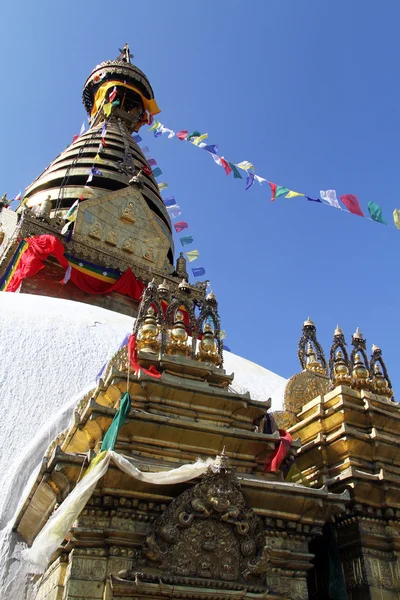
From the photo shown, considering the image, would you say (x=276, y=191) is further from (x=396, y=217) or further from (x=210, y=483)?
(x=210, y=483)

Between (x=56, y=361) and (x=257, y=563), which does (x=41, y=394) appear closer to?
(x=56, y=361)

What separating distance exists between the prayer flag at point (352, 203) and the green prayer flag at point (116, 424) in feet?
Result: 20.6

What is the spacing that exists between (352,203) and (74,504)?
761 centimetres

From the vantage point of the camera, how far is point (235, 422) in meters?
7.04

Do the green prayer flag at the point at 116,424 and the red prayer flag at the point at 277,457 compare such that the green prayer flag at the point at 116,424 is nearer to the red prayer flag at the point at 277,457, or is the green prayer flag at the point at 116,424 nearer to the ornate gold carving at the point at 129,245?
the red prayer flag at the point at 277,457

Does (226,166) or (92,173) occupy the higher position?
(92,173)

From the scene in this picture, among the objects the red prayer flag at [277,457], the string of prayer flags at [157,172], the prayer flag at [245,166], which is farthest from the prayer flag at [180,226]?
the red prayer flag at [277,457]

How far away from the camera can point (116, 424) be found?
5812mm

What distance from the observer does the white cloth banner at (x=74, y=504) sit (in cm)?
496

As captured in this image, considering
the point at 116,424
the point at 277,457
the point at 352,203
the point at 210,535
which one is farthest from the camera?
the point at 352,203

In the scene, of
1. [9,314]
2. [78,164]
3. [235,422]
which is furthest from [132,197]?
[235,422]

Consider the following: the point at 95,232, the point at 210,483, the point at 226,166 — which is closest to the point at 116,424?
the point at 210,483

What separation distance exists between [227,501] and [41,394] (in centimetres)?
380

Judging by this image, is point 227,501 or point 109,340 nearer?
point 227,501
